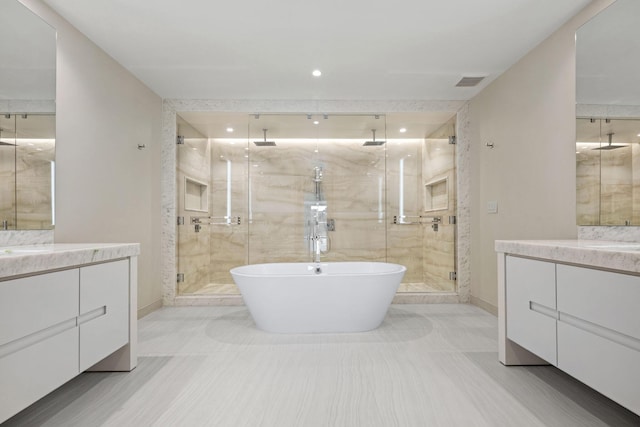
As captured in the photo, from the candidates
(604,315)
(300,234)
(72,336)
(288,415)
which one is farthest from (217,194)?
(604,315)

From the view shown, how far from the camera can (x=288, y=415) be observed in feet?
5.61

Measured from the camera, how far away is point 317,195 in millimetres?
4484

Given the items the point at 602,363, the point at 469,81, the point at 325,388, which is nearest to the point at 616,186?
the point at 602,363

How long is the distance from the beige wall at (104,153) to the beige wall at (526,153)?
362cm

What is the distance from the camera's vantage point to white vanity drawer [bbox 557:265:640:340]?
1359mm

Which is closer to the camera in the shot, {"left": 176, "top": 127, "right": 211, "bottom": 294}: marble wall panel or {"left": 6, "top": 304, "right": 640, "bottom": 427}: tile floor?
{"left": 6, "top": 304, "right": 640, "bottom": 427}: tile floor

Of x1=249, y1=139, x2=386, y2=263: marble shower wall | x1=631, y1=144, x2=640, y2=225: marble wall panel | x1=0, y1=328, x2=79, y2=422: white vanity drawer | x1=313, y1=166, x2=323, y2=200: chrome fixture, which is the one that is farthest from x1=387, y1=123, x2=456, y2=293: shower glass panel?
x1=0, y1=328, x2=79, y2=422: white vanity drawer

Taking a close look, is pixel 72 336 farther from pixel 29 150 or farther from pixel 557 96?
pixel 557 96

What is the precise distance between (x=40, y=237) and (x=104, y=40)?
5.40ft

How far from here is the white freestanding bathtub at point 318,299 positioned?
9.46 feet

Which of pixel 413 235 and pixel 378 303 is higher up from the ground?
pixel 413 235

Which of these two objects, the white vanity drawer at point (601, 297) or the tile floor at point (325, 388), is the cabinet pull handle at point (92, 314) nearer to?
the tile floor at point (325, 388)

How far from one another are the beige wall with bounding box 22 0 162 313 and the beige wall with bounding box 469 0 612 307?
3.62 meters

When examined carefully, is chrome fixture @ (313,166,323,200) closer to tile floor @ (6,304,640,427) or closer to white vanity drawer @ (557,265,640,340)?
tile floor @ (6,304,640,427)
